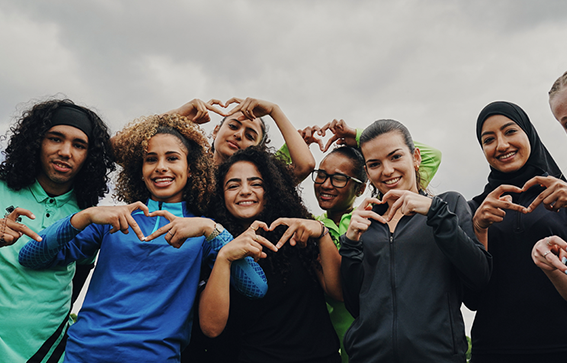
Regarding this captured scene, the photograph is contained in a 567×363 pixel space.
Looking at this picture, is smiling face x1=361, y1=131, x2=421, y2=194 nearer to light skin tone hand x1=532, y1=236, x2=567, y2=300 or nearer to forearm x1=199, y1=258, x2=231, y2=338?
light skin tone hand x1=532, y1=236, x2=567, y2=300

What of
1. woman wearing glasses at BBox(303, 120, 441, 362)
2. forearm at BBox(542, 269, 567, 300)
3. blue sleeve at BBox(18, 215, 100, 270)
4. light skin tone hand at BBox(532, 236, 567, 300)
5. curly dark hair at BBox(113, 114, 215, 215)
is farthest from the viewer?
woman wearing glasses at BBox(303, 120, 441, 362)

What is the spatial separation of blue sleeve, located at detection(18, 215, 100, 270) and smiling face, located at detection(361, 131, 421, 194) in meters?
2.30

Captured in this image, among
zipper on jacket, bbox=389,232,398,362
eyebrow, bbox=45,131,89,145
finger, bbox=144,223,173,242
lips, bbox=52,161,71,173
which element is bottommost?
zipper on jacket, bbox=389,232,398,362

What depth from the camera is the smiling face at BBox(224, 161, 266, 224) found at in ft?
12.0

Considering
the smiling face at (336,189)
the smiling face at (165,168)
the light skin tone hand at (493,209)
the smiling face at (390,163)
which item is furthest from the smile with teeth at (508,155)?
the smiling face at (165,168)

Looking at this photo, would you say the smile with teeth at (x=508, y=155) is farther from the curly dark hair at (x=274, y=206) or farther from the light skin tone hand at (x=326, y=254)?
the curly dark hair at (x=274, y=206)

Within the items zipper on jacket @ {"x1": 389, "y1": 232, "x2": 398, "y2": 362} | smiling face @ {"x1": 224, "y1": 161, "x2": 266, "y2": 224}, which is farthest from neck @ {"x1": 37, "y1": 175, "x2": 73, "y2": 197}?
zipper on jacket @ {"x1": 389, "y1": 232, "x2": 398, "y2": 362}

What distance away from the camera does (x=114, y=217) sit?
2.81 meters

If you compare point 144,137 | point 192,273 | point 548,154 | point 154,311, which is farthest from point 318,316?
point 548,154

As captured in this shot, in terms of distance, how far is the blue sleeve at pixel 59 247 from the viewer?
117 inches

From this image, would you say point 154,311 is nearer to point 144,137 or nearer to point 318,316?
point 318,316

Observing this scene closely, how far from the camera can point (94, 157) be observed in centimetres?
383

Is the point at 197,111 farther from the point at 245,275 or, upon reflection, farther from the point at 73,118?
the point at 245,275

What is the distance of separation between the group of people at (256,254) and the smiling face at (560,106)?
0.02 metres
